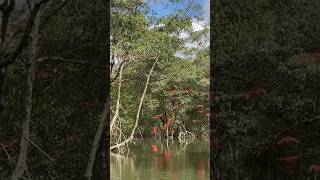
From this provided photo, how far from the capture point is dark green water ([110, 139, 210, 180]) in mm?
7605

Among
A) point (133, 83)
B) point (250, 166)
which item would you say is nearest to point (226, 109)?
point (250, 166)

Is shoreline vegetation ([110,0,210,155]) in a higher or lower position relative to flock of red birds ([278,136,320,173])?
higher

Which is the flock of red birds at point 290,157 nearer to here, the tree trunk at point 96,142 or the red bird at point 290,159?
the red bird at point 290,159

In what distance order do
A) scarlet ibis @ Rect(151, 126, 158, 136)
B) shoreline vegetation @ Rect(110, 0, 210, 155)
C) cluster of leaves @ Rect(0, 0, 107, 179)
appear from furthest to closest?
scarlet ibis @ Rect(151, 126, 158, 136) < shoreline vegetation @ Rect(110, 0, 210, 155) < cluster of leaves @ Rect(0, 0, 107, 179)

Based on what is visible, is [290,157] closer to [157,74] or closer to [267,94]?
[267,94]

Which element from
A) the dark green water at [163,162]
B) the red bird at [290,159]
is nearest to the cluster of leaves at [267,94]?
the red bird at [290,159]

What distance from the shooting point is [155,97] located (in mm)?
10828

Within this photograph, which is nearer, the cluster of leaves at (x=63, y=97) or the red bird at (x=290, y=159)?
the cluster of leaves at (x=63, y=97)

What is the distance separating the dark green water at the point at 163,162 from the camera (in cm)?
761

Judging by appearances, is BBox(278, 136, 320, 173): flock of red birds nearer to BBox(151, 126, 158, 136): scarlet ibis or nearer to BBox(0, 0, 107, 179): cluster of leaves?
BBox(0, 0, 107, 179): cluster of leaves

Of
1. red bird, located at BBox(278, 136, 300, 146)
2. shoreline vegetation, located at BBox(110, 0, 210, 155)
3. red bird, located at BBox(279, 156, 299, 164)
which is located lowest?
red bird, located at BBox(279, 156, 299, 164)

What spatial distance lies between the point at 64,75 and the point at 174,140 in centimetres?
861

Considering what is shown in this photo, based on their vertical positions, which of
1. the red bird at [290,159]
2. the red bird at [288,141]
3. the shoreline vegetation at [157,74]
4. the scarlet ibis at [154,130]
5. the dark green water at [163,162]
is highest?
the shoreline vegetation at [157,74]

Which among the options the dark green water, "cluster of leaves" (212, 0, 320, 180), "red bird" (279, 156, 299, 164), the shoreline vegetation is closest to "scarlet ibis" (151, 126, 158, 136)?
the shoreline vegetation
